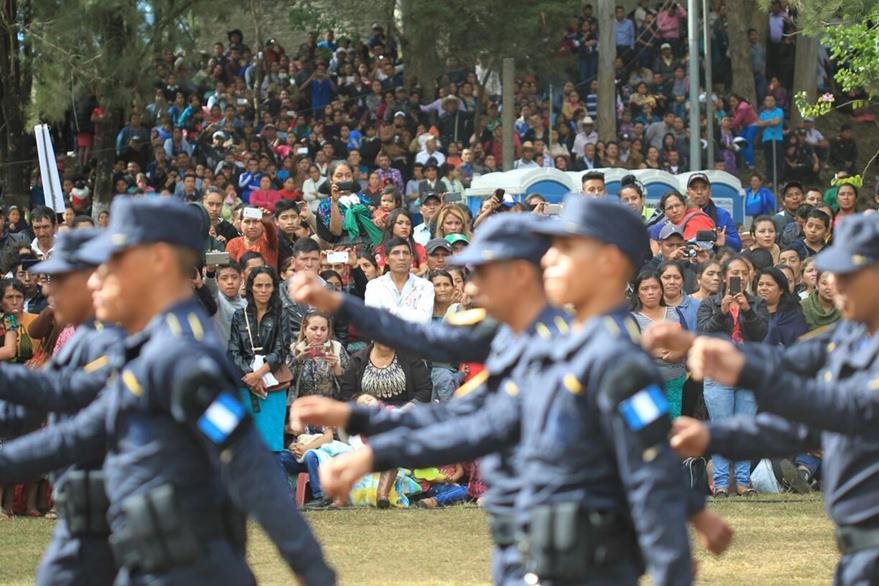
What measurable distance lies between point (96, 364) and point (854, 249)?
2.73 metres

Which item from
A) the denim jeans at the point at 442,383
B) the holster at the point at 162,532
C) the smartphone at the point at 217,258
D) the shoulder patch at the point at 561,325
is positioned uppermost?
the shoulder patch at the point at 561,325

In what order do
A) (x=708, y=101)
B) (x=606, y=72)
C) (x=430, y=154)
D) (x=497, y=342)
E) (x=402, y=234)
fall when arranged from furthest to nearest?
(x=606, y=72), (x=708, y=101), (x=430, y=154), (x=402, y=234), (x=497, y=342)

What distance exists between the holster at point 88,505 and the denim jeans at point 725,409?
8.09 meters

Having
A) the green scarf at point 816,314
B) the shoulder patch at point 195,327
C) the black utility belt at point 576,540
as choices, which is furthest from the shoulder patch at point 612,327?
the green scarf at point 816,314

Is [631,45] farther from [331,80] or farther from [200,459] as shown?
[200,459]

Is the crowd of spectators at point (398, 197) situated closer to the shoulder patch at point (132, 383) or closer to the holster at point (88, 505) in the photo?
the holster at point (88, 505)

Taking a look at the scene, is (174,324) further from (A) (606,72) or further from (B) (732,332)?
(A) (606,72)

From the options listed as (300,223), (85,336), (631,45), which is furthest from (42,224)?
(631,45)

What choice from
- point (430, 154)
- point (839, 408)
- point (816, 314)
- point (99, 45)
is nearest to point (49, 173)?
point (99, 45)

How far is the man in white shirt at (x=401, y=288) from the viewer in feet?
45.1

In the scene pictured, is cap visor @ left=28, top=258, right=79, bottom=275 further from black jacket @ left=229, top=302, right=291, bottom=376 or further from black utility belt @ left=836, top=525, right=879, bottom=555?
black jacket @ left=229, top=302, right=291, bottom=376

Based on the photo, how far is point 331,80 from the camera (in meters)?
28.1

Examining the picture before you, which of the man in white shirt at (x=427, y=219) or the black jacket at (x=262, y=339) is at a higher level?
the man in white shirt at (x=427, y=219)

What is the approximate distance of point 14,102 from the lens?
24.4 metres
